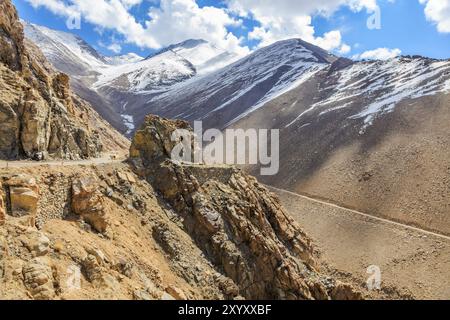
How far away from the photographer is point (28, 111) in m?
23.3

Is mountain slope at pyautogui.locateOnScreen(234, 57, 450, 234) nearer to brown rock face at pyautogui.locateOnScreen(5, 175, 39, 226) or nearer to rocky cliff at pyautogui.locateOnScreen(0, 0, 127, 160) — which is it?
rocky cliff at pyautogui.locateOnScreen(0, 0, 127, 160)

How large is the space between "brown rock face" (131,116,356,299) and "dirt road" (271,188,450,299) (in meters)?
12.8

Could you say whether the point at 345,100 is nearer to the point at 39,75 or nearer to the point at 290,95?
the point at 290,95

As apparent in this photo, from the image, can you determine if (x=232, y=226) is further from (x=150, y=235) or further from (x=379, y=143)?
(x=379, y=143)

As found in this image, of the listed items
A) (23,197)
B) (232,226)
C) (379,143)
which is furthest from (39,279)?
(379,143)

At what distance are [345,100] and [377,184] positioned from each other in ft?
131

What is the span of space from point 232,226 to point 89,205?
1002cm

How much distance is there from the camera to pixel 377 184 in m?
55.8

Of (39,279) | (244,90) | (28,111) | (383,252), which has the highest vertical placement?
(244,90)

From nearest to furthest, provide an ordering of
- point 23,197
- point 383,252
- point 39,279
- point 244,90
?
point 39,279, point 23,197, point 383,252, point 244,90

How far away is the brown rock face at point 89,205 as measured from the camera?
18.9 meters

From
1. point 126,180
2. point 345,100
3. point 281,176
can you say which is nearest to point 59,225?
point 126,180

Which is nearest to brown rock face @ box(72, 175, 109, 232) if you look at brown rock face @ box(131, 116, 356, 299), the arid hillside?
the arid hillside

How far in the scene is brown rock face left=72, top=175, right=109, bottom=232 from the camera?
18.9 meters
